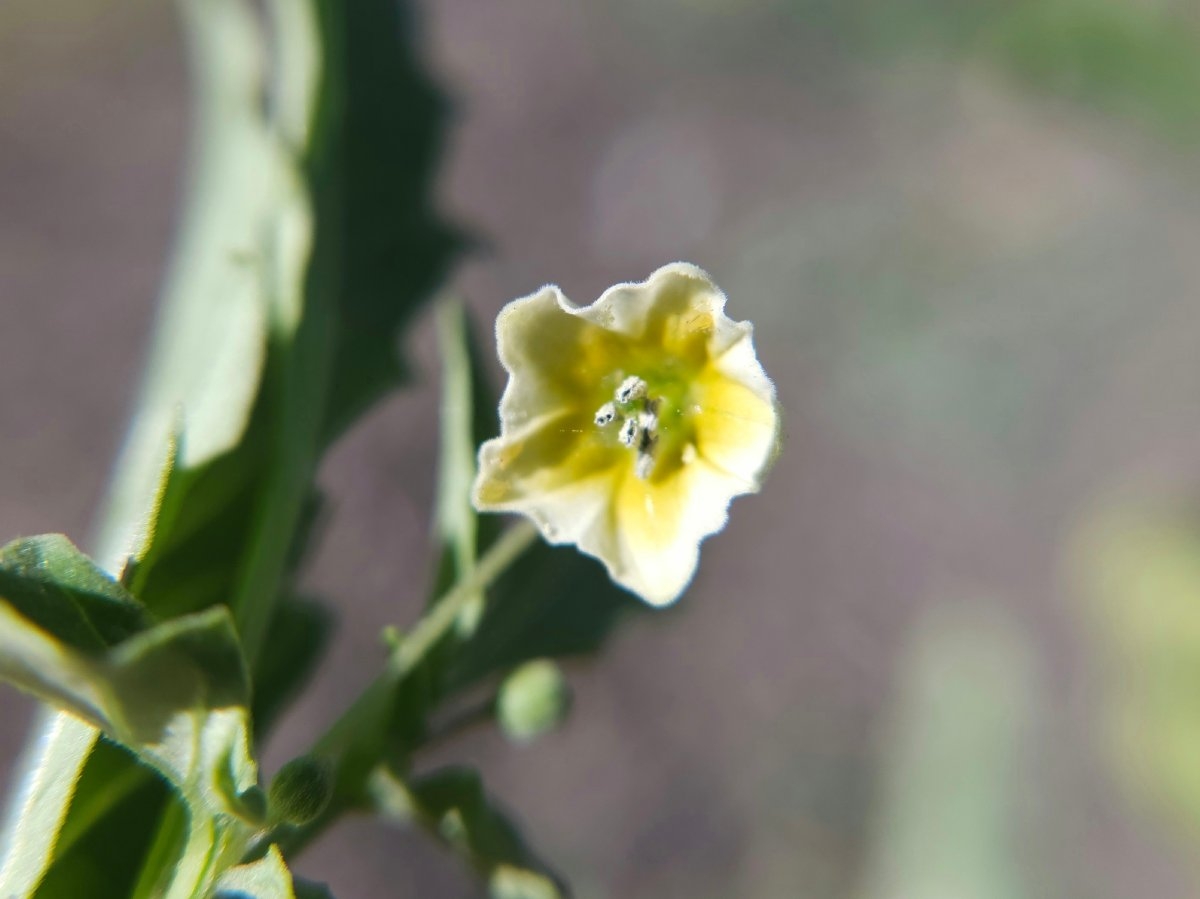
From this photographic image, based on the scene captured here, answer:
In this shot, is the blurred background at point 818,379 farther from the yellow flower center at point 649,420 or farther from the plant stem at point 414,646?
the plant stem at point 414,646

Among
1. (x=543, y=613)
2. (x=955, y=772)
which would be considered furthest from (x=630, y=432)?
(x=955, y=772)

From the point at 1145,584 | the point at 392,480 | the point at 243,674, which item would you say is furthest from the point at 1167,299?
the point at 243,674

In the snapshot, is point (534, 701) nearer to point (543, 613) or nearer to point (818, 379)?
point (543, 613)

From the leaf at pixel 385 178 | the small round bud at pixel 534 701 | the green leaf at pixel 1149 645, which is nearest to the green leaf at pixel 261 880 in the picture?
the small round bud at pixel 534 701

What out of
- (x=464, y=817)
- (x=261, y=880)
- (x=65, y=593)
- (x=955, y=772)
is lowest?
(x=955, y=772)

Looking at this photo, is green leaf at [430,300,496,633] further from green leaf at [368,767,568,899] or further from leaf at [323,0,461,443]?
leaf at [323,0,461,443]

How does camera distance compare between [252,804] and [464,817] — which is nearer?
[252,804]
